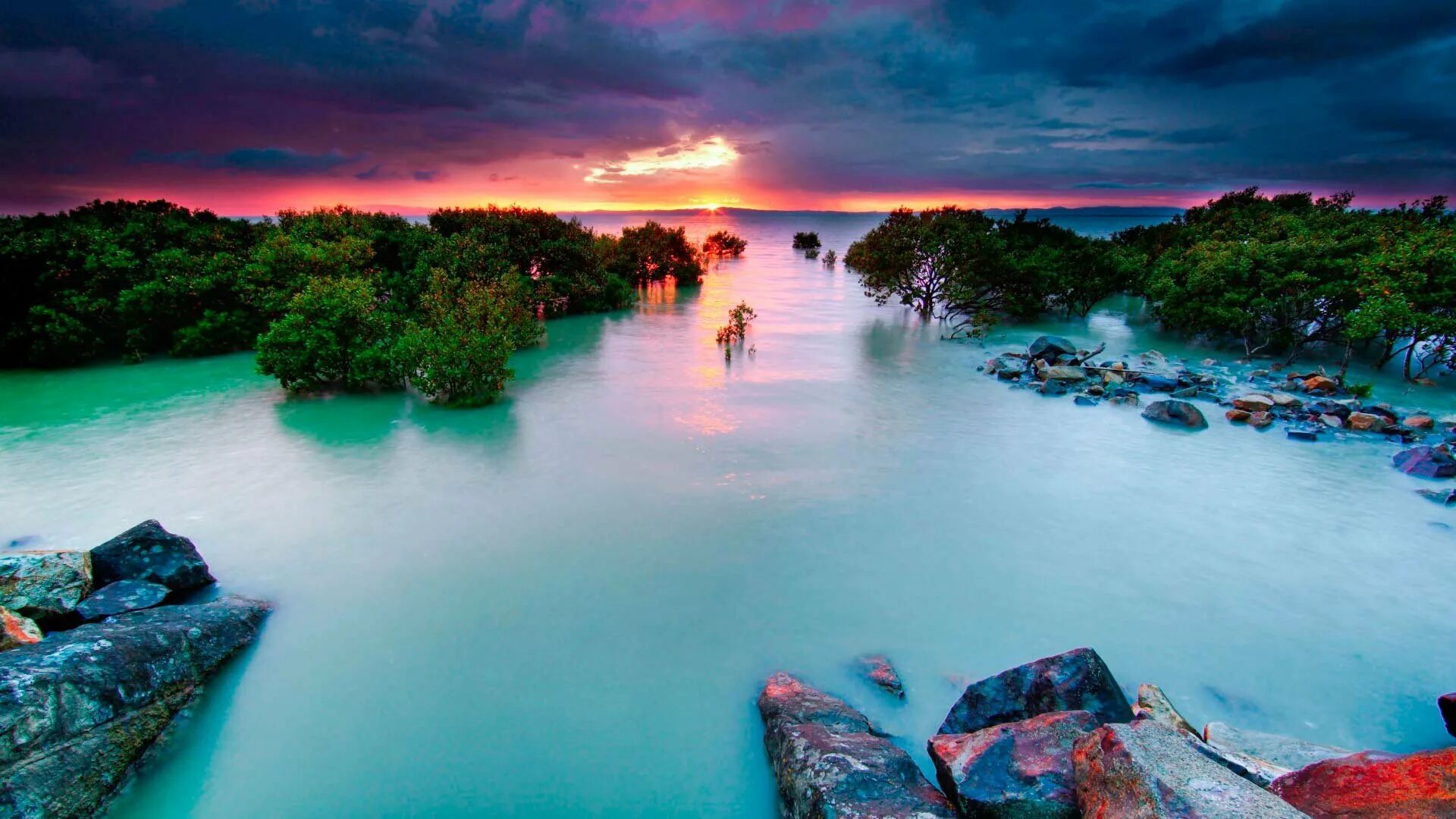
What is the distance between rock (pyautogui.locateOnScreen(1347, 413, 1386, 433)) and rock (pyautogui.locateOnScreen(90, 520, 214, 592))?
29000 mm

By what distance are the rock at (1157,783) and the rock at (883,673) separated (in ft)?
10.5

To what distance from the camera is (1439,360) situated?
21.6m

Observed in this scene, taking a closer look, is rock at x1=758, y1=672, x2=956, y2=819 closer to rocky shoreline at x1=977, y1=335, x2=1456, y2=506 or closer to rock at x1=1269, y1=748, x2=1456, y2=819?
rock at x1=1269, y1=748, x2=1456, y2=819

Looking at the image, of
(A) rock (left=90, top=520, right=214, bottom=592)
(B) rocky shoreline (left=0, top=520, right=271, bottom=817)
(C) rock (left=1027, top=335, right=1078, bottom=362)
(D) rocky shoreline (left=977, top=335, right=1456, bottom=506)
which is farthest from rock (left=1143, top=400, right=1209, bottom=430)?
(A) rock (left=90, top=520, right=214, bottom=592)

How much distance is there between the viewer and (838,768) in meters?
5.82

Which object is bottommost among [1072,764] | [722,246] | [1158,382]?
[1072,764]

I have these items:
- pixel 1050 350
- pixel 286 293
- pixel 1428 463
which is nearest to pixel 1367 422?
pixel 1428 463

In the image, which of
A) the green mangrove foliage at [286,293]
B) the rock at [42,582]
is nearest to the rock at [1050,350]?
the green mangrove foliage at [286,293]

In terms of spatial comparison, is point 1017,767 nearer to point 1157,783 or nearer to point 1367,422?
point 1157,783

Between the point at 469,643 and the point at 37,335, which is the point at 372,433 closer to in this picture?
the point at 469,643

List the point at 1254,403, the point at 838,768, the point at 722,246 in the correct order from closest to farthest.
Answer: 1. the point at 838,768
2. the point at 1254,403
3. the point at 722,246

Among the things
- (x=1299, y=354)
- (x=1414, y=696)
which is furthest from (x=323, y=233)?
(x=1299, y=354)

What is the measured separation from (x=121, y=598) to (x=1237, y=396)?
30.0 meters

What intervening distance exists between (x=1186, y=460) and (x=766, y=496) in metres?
11.6
